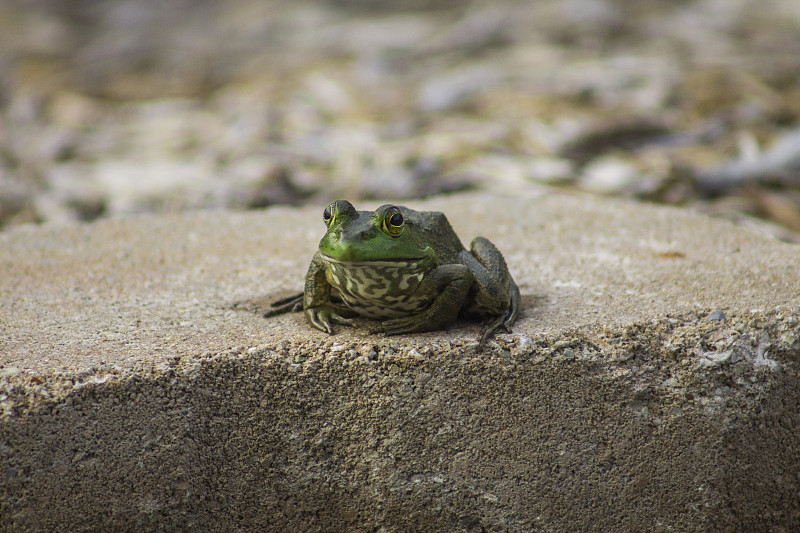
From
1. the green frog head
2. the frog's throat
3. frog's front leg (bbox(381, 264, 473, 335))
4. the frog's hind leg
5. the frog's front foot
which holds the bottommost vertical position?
the frog's hind leg

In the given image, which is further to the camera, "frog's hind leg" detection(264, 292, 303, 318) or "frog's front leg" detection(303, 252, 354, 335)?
"frog's hind leg" detection(264, 292, 303, 318)

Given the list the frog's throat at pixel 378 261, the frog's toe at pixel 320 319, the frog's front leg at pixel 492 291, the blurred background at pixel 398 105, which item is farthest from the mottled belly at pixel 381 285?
the blurred background at pixel 398 105

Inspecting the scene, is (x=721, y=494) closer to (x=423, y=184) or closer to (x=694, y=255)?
(x=694, y=255)

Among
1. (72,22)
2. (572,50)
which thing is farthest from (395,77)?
(72,22)

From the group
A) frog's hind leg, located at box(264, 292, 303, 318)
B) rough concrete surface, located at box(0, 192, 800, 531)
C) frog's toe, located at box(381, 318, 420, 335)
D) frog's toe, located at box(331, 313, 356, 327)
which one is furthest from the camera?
frog's hind leg, located at box(264, 292, 303, 318)

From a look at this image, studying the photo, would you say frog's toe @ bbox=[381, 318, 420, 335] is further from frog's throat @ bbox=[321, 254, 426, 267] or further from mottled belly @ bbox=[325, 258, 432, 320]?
frog's throat @ bbox=[321, 254, 426, 267]

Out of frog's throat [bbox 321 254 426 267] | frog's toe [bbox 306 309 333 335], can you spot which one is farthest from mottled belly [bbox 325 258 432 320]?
frog's toe [bbox 306 309 333 335]

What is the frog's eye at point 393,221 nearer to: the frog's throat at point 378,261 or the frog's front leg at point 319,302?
the frog's throat at point 378,261

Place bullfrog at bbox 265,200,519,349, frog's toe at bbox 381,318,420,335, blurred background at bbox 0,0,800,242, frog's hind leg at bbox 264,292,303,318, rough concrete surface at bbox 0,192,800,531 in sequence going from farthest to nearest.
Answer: blurred background at bbox 0,0,800,242 < frog's hind leg at bbox 264,292,303,318 < frog's toe at bbox 381,318,420,335 < bullfrog at bbox 265,200,519,349 < rough concrete surface at bbox 0,192,800,531
